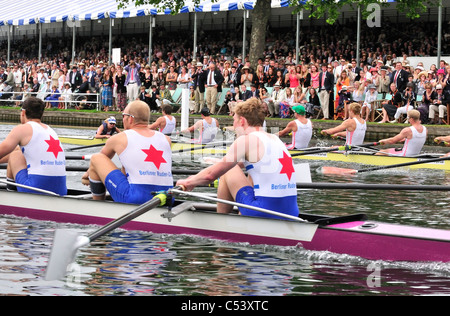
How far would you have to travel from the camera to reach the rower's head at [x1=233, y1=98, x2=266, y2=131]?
805cm

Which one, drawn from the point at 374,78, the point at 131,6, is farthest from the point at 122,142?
the point at 131,6

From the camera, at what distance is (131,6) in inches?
1358

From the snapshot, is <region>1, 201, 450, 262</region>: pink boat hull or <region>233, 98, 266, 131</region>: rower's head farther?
<region>233, 98, 266, 131</region>: rower's head

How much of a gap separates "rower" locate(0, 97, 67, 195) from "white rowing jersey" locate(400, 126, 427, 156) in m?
8.61

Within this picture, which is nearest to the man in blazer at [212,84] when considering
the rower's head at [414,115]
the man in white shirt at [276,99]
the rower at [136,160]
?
the man in white shirt at [276,99]

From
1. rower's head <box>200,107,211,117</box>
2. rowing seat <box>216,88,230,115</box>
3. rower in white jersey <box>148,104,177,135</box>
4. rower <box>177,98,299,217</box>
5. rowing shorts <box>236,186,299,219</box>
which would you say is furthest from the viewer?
rowing seat <box>216,88,230,115</box>

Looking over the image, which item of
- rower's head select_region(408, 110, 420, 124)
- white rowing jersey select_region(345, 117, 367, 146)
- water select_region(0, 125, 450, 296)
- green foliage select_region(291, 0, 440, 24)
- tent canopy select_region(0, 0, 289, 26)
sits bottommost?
water select_region(0, 125, 450, 296)

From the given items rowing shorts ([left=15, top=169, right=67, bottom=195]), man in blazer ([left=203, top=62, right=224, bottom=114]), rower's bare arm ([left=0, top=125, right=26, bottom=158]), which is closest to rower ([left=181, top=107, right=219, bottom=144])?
man in blazer ([left=203, top=62, right=224, bottom=114])

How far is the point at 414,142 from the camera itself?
1648cm

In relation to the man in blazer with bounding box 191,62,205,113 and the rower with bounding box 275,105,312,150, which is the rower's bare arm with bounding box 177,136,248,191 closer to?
the rower with bounding box 275,105,312,150

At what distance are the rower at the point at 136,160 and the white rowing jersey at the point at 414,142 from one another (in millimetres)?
8627

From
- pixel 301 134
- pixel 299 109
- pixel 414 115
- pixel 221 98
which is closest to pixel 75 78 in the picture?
pixel 221 98
